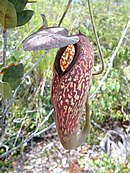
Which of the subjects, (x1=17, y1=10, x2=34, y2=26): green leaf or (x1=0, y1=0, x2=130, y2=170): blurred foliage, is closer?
(x1=17, y1=10, x2=34, y2=26): green leaf

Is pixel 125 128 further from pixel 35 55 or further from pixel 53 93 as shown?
pixel 53 93

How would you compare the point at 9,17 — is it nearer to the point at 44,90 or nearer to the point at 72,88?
the point at 72,88

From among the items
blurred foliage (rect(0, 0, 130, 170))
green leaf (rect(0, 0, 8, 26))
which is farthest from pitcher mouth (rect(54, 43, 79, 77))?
blurred foliage (rect(0, 0, 130, 170))

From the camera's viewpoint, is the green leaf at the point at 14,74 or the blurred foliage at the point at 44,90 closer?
the green leaf at the point at 14,74

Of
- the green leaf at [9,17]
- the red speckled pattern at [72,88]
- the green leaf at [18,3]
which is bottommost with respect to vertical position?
the red speckled pattern at [72,88]

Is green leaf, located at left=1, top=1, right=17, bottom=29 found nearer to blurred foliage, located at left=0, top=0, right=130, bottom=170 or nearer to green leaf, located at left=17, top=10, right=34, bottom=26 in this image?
green leaf, located at left=17, top=10, right=34, bottom=26

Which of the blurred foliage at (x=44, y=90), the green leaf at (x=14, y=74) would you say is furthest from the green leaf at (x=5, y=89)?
the blurred foliage at (x=44, y=90)

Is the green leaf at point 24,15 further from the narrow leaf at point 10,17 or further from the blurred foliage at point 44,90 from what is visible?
the blurred foliage at point 44,90

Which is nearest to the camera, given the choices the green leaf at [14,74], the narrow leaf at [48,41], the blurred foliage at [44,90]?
the narrow leaf at [48,41]

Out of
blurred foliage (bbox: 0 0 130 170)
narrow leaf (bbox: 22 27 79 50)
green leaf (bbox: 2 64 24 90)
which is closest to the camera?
narrow leaf (bbox: 22 27 79 50)
